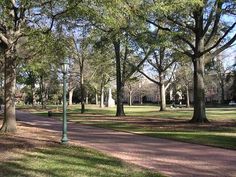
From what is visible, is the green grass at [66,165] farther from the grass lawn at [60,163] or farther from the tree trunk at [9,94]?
A: the tree trunk at [9,94]

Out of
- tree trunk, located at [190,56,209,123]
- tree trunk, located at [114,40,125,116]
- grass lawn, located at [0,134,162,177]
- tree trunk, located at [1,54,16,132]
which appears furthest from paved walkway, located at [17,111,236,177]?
tree trunk, located at [114,40,125,116]

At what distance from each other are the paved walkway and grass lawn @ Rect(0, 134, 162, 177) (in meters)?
0.73

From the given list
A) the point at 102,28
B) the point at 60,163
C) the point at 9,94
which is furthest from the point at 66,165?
the point at 102,28

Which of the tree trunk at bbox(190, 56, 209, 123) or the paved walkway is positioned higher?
the tree trunk at bbox(190, 56, 209, 123)

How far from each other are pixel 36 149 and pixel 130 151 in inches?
122

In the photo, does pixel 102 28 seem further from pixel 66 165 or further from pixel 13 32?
pixel 66 165

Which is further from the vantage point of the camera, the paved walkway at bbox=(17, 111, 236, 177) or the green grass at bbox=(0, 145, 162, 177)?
the paved walkway at bbox=(17, 111, 236, 177)

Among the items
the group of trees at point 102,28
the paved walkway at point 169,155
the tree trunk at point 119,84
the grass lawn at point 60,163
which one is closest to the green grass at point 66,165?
the grass lawn at point 60,163

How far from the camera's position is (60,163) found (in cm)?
1179

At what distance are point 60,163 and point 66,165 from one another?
1.23 feet

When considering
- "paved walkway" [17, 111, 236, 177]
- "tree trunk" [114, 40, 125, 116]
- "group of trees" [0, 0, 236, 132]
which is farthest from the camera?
"tree trunk" [114, 40, 125, 116]

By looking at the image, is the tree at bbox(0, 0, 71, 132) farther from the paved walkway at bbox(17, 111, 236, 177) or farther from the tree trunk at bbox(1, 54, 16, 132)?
the paved walkway at bbox(17, 111, 236, 177)

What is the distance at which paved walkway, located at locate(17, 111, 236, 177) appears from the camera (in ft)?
37.4

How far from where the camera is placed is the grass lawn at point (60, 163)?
10320mm
